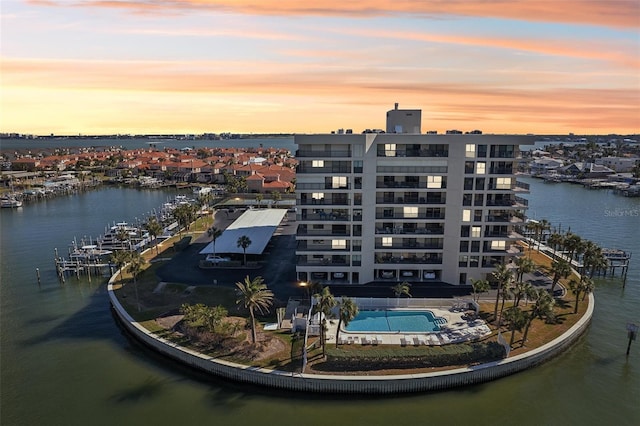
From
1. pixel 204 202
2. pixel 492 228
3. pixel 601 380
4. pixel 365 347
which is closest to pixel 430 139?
pixel 492 228

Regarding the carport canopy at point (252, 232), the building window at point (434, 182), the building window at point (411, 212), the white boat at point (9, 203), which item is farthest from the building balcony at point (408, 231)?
the white boat at point (9, 203)

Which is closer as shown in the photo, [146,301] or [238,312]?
[238,312]

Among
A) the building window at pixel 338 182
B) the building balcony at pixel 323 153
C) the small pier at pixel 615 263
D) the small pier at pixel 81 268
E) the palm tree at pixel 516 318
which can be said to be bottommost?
the small pier at pixel 81 268

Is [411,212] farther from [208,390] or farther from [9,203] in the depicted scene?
[9,203]

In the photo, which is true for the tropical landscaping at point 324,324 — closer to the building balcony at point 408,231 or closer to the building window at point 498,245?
the building window at point 498,245

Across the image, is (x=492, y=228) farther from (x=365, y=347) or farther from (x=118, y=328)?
(x=118, y=328)

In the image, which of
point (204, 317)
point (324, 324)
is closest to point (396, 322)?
point (324, 324)
